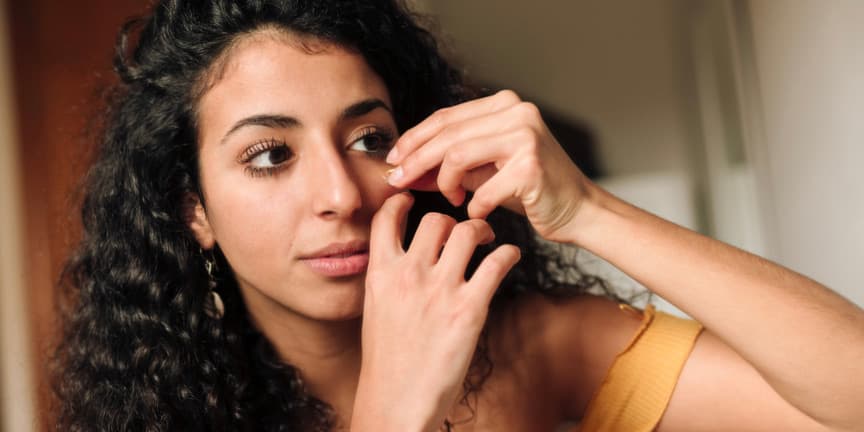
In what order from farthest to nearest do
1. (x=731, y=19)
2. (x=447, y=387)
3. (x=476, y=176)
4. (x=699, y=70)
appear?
(x=699, y=70) < (x=731, y=19) < (x=476, y=176) < (x=447, y=387)

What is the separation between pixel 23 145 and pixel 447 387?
149cm

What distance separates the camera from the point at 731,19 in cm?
220

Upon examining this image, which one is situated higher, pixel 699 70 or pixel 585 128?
pixel 699 70

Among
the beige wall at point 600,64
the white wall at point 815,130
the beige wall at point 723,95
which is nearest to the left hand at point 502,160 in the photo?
the beige wall at point 723,95

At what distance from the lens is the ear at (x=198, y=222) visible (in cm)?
120

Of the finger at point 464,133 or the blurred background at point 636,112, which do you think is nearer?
the finger at point 464,133

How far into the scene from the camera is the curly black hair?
1.14 meters

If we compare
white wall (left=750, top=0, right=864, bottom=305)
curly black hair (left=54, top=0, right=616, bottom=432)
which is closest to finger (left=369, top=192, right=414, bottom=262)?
curly black hair (left=54, top=0, right=616, bottom=432)

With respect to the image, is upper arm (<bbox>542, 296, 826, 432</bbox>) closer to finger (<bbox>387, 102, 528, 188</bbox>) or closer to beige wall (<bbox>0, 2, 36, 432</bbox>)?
finger (<bbox>387, 102, 528, 188</bbox>)

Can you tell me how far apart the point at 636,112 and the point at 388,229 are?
2.67 m

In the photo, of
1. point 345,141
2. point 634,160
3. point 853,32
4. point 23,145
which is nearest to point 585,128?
point 634,160

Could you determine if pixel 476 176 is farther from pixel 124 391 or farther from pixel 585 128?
pixel 585 128

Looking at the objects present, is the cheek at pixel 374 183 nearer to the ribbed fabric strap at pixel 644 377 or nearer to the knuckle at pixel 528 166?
the knuckle at pixel 528 166

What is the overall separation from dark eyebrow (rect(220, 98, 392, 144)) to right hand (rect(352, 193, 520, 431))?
233 millimetres
